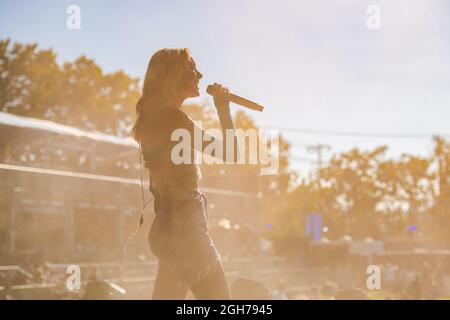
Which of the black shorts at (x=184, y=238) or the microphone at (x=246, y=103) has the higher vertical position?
the microphone at (x=246, y=103)

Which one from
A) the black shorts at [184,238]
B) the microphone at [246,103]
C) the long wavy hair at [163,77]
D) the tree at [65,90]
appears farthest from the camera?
the tree at [65,90]

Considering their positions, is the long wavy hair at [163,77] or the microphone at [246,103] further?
the microphone at [246,103]

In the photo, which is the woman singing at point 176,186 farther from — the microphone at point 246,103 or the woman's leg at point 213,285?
the microphone at point 246,103

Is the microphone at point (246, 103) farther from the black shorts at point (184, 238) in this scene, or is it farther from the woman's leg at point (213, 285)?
the woman's leg at point (213, 285)

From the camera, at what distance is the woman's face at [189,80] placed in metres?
3.43

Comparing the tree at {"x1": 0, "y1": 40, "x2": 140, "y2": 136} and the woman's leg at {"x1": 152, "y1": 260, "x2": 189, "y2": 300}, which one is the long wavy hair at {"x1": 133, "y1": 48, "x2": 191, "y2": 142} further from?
the tree at {"x1": 0, "y1": 40, "x2": 140, "y2": 136}

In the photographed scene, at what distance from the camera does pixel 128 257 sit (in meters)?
19.4

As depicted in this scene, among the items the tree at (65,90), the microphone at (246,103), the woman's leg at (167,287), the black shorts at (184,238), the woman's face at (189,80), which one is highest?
the tree at (65,90)

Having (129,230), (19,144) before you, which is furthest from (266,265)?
(19,144)

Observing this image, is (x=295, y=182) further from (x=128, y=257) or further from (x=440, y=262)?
(x=128, y=257)

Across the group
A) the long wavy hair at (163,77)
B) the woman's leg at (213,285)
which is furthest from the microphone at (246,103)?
the woman's leg at (213,285)

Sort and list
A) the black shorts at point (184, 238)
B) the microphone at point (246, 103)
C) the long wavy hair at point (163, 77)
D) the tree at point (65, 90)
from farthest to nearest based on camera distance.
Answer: the tree at point (65, 90) < the microphone at point (246, 103) < the long wavy hair at point (163, 77) < the black shorts at point (184, 238)

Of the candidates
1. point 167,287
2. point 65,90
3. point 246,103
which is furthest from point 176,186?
point 65,90

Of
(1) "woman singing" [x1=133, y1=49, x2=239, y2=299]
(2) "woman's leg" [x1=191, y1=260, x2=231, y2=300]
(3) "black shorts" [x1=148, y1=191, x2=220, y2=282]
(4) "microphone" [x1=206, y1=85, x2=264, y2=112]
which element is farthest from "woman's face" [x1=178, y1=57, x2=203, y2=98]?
(2) "woman's leg" [x1=191, y1=260, x2=231, y2=300]
